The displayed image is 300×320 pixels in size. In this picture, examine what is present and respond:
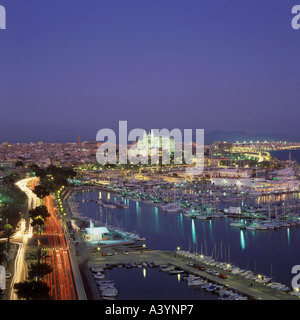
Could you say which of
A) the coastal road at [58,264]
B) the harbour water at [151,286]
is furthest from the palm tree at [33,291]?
the harbour water at [151,286]

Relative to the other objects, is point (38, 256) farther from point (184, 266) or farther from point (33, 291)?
point (184, 266)

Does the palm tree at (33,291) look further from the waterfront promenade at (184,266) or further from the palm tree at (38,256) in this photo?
the waterfront promenade at (184,266)

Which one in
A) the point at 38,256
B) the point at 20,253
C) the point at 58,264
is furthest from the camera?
the point at 20,253

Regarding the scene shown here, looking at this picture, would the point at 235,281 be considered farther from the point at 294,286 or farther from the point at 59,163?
the point at 59,163

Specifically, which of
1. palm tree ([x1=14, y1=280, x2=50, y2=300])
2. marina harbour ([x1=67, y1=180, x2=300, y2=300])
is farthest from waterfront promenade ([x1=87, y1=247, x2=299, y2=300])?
palm tree ([x1=14, y1=280, x2=50, y2=300])

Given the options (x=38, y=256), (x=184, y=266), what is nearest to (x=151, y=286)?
(x=184, y=266)

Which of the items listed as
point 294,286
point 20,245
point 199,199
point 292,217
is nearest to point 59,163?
point 199,199

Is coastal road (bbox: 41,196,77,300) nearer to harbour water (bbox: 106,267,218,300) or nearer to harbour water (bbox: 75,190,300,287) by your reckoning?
harbour water (bbox: 106,267,218,300)
